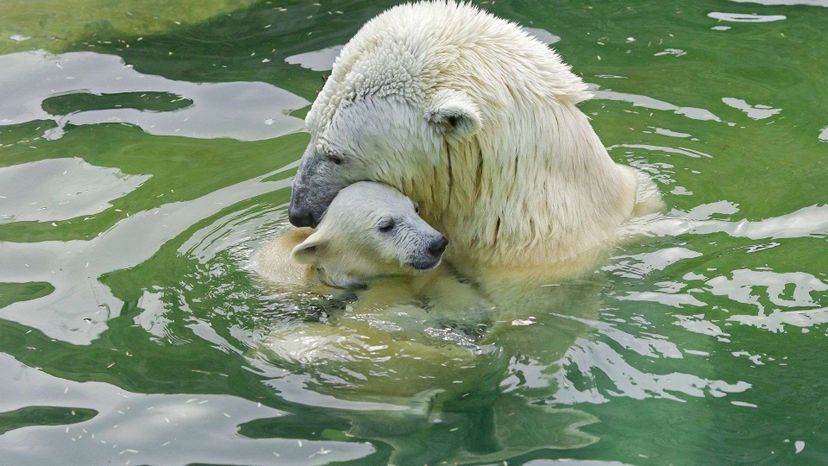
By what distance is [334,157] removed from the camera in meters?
5.20

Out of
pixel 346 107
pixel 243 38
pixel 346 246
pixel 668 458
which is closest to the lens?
pixel 668 458

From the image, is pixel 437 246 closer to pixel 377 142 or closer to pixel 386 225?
pixel 386 225

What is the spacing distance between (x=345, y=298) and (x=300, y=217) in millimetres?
424

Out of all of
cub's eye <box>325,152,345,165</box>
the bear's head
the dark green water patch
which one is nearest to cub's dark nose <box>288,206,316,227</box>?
the bear's head

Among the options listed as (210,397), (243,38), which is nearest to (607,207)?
(210,397)

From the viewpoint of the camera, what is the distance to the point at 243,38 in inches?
339

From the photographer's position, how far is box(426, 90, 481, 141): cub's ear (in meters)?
4.75

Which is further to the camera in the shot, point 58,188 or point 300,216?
point 58,188

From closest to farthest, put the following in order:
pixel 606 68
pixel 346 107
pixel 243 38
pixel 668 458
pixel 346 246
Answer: pixel 668 458
pixel 346 107
pixel 346 246
pixel 606 68
pixel 243 38

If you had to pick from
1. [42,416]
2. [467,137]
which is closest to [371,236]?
[467,137]

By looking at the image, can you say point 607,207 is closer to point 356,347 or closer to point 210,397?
point 356,347

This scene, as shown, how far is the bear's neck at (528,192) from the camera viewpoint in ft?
16.6

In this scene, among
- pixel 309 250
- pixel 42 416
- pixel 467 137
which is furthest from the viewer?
pixel 309 250

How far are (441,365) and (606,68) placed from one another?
3.51m
